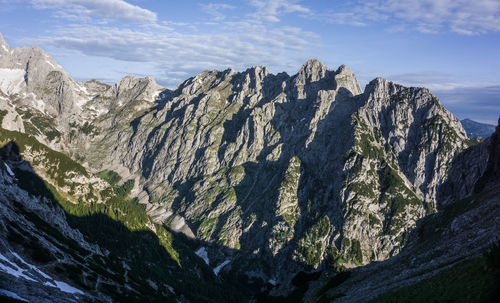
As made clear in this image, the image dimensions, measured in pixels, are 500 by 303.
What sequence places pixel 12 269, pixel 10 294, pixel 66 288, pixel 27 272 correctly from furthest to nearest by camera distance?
pixel 66 288, pixel 27 272, pixel 12 269, pixel 10 294

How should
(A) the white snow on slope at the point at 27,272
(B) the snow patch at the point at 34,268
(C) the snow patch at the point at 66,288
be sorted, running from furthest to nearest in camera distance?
(C) the snow patch at the point at 66,288 → (B) the snow patch at the point at 34,268 → (A) the white snow on slope at the point at 27,272

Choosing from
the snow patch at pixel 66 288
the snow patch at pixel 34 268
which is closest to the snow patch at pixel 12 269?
the snow patch at pixel 34 268

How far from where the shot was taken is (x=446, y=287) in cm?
3912

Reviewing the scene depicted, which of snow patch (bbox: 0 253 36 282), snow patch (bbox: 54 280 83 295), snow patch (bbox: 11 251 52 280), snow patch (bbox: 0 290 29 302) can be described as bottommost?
snow patch (bbox: 54 280 83 295)

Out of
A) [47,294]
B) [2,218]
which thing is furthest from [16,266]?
[2,218]

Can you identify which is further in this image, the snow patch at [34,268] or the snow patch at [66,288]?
the snow patch at [66,288]

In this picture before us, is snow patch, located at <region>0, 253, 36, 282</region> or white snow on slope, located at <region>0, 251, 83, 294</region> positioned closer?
snow patch, located at <region>0, 253, 36, 282</region>

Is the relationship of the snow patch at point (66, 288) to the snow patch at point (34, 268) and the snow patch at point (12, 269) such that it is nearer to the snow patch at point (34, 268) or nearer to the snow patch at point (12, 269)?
the snow patch at point (34, 268)

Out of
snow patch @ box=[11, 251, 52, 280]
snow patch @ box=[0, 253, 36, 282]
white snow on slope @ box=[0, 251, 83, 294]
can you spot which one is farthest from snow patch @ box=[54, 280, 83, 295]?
snow patch @ box=[0, 253, 36, 282]

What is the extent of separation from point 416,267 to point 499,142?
2254 inches

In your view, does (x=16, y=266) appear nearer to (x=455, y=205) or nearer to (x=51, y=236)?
(x=51, y=236)

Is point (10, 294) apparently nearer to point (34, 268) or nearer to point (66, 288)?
point (34, 268)

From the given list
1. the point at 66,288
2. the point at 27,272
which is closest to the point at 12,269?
the point at 27,272

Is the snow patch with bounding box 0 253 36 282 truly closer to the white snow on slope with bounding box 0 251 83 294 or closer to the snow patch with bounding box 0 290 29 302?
the white snow on slope with bounding box 0 251 83 294
